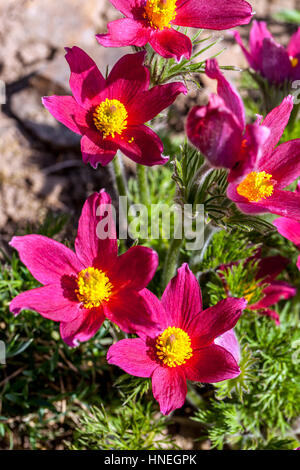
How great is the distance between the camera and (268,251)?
196 centimetres

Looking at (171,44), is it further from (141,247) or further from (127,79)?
(141,247)

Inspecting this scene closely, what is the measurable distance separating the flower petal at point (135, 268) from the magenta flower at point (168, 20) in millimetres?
500

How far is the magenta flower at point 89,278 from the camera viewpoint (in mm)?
1249

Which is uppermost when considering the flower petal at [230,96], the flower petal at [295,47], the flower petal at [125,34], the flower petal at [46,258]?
the flower petal at [125,34]

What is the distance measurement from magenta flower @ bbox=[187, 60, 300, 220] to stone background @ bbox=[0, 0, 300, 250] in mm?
924

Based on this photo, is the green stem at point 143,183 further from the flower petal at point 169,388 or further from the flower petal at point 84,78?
the flower petal at point 169,388

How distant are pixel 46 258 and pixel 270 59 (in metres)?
1.03

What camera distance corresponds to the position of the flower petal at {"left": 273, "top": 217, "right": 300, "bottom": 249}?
1.32 metres

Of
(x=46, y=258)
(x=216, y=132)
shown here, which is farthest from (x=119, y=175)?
(x=216, y=132)

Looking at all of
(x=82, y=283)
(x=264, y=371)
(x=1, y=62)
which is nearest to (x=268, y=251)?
(x=264, y=371)

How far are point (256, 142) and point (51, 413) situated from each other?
1314 millimetres

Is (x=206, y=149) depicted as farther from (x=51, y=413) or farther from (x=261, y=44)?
(x=51, y=413)

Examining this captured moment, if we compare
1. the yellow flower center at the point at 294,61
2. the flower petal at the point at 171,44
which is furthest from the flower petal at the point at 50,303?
the yellow flower center at the point at 294,61

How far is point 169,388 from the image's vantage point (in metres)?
1.30
